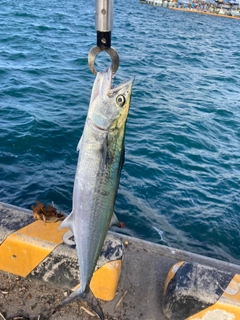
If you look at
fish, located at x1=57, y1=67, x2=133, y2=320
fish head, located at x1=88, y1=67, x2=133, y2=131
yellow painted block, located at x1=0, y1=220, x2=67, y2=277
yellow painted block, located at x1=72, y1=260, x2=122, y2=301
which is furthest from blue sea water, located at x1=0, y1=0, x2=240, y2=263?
fish head, located at x1=88, y1=67, x2=133, y2=131

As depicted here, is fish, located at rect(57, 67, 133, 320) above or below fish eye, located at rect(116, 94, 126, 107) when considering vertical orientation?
below

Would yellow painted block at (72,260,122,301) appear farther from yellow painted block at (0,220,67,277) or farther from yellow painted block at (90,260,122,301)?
yellow painted block at (0,220,67,277)

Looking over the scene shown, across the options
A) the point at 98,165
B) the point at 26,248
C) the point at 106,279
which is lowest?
the point at 106,279

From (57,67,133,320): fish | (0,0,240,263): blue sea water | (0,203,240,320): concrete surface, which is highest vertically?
(57,67,133,320): fish

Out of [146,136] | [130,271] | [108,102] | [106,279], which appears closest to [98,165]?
[108,102]

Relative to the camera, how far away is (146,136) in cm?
1178

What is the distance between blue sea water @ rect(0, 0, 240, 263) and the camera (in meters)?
8.16

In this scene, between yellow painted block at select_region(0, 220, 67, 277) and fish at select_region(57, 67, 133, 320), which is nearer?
fish at select_region(57, 67, 133, 320)

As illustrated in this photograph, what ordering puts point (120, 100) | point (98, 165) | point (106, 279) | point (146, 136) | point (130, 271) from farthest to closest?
point (146, 136) < point (130, 271) < point (106, 279) < point (98, 165) < point (120, 100)

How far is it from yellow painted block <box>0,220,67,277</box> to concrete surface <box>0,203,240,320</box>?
79 millimetres

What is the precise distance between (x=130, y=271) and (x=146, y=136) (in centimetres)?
746

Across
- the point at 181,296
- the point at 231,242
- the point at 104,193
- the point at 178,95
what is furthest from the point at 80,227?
the point at 178,95

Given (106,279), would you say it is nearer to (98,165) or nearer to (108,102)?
(98,165)

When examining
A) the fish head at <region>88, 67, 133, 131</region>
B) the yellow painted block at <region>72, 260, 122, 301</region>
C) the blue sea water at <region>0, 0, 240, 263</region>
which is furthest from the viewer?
the blue sea water at <region>0, 0, 240, 263</region>
